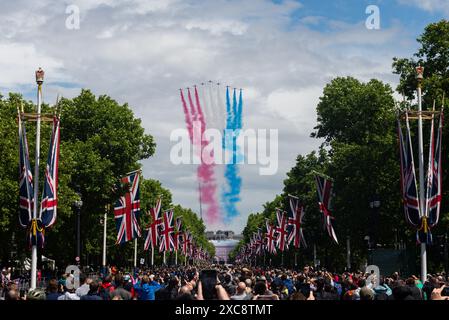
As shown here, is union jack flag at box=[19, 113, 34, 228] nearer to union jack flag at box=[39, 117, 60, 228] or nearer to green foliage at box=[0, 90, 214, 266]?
union jack flag at box=[39, 117, 60, 228]

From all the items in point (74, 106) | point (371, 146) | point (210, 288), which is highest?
point (74, 106)

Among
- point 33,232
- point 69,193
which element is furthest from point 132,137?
point 33,232

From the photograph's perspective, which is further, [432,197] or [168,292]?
[432,197]

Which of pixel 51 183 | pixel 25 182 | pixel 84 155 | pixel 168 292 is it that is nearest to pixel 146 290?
pixel 168 292

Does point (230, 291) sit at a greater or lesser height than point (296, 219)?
lesser

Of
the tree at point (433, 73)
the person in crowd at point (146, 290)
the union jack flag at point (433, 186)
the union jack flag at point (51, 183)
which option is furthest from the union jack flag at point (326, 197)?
the person in crowd at point (146, 290)

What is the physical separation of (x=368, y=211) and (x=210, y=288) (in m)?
42.9

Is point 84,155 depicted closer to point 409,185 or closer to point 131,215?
point 131,215

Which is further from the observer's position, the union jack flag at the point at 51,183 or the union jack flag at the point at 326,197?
the union jack flag at the point at 326,197

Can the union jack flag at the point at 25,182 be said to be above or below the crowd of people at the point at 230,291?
above

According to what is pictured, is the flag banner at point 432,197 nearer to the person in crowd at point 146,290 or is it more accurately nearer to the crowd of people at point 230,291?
the crowd of people at point 230,291
